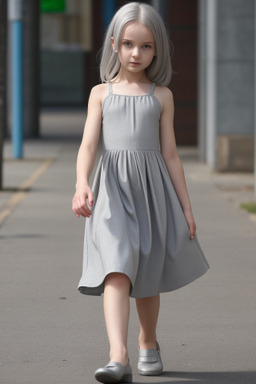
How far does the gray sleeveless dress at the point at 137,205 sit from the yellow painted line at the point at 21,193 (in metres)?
6.36

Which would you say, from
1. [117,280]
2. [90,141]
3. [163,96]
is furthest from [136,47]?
[117,280]

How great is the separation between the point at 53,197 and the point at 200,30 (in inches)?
298

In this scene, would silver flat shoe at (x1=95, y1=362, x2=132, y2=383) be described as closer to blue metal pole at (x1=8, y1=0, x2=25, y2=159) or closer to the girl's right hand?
the girl's right hand

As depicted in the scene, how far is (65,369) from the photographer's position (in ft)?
18.0

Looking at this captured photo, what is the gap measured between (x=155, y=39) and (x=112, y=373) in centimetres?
145

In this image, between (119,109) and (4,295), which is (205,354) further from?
(4,295)

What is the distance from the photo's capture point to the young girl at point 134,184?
16.5 ft

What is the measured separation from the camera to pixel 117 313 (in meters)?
4.99

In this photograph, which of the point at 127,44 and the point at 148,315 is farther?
the point at 148,315

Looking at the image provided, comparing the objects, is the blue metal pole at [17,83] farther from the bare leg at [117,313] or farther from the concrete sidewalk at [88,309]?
the bare leg at [117,313]

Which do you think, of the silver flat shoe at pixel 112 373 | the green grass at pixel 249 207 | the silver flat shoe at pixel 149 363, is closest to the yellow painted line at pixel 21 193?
the green grass at pixel 249 207

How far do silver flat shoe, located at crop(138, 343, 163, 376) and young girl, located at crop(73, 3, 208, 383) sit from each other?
0.68 feet

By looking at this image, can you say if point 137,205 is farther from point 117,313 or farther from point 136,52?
point 136,52

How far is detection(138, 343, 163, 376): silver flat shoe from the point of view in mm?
5328
